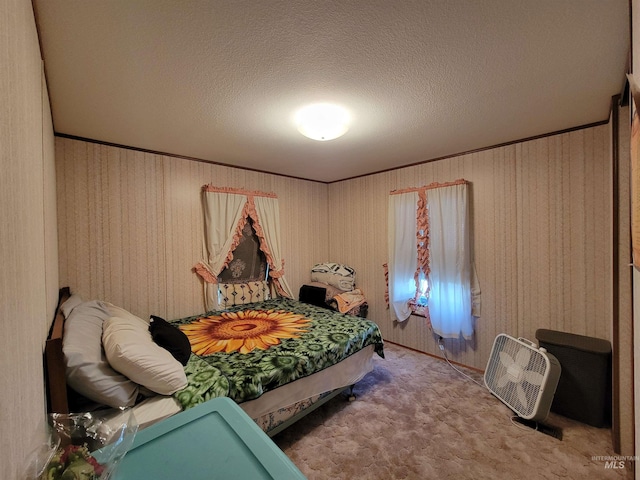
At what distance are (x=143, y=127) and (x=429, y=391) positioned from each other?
11.8ft

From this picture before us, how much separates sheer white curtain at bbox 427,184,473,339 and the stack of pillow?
2.77 m

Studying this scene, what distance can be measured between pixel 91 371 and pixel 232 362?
2.79 ft

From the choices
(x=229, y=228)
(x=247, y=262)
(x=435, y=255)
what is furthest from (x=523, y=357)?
(x=229, y=228)

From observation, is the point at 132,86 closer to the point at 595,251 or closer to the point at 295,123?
the point at 295,123

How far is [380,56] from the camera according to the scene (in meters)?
1.44

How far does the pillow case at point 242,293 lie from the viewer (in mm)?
3397

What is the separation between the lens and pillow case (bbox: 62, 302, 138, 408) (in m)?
1.28

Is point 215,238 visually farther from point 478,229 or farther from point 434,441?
point 478,229

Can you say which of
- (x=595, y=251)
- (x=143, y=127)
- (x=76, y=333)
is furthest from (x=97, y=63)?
(x=595, y=251)

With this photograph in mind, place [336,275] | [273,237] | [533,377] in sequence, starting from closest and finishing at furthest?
[533,377] → [273,237] → [336,275]

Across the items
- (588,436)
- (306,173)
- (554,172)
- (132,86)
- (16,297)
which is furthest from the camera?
(306,173)

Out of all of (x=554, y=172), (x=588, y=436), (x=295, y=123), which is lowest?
(x=588, y=436)

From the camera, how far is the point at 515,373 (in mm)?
2357

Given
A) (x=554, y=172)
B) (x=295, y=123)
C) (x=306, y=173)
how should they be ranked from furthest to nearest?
1. (x=306, y=173)
2. (x=554, y=172)
3. (x=295, y=123)
